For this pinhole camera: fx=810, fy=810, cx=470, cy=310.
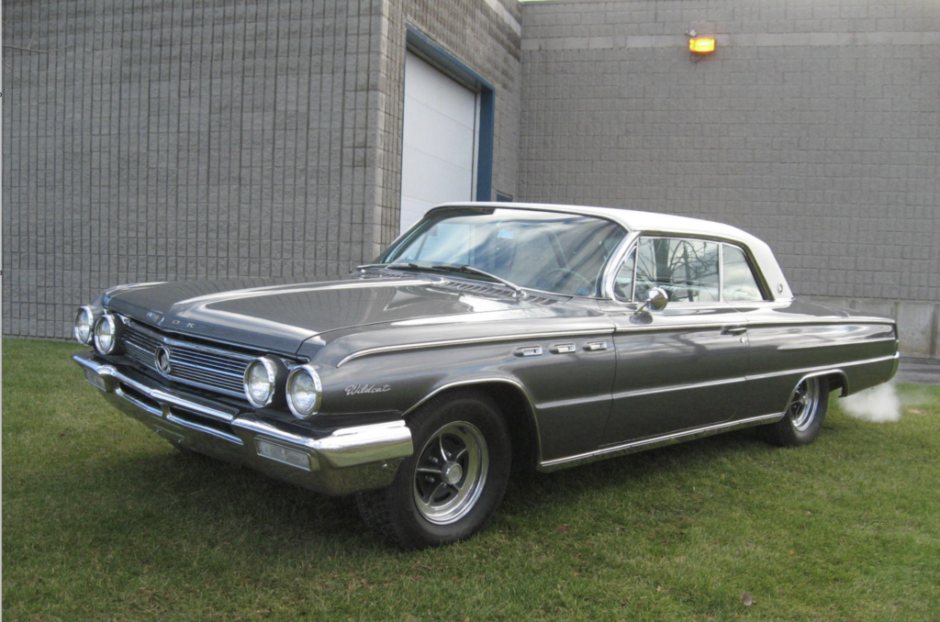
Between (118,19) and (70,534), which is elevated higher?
(118,19)

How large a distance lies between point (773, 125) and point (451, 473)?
9696 millimetres

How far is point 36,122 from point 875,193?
34.5 ft

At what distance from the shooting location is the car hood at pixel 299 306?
2926mm

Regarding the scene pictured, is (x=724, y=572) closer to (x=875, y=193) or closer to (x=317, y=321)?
(x=317, y=321)

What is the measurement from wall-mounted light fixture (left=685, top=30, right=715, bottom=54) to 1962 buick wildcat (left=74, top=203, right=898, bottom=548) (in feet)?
24.0

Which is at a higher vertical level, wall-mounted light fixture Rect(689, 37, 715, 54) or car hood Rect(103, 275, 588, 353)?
wall-mounted light fixture Rect(689, 37, 715, 54)

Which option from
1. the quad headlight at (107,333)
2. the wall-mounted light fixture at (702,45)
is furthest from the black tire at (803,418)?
the wall-mounted light fixture at (702,45)

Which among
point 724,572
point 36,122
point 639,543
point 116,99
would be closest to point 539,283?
point 639,543

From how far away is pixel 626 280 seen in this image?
13.1ft

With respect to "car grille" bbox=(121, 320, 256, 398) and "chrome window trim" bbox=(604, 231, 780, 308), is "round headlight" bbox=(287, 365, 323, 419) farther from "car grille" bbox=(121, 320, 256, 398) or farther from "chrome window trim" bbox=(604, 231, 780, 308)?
"chrome window trim" bbox=(604, 231, 780, 308)

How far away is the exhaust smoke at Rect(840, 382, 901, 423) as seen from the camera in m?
6.40

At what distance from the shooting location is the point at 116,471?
401 cm

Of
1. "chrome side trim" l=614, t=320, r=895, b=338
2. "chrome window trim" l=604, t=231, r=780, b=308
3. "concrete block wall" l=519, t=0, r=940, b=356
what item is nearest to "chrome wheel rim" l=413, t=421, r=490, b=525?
"chrome side trim" l=614, t=320, r=895, b=338

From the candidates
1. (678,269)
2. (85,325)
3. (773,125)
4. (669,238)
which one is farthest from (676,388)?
(773,125)
